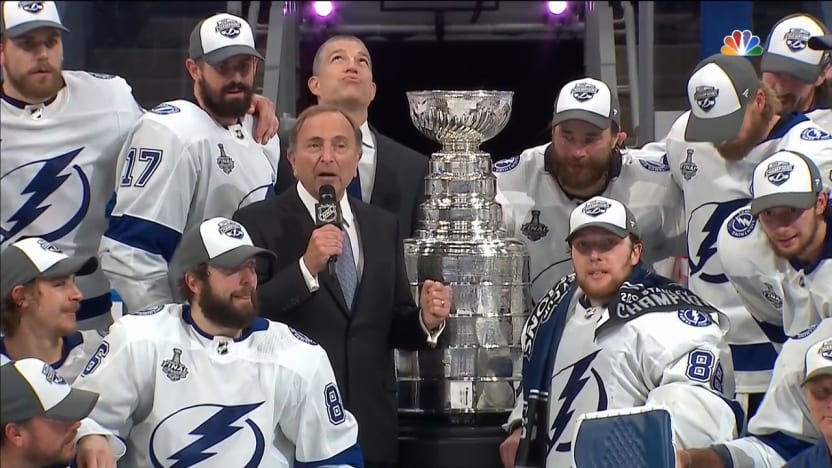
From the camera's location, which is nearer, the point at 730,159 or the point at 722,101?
the point at 722,101

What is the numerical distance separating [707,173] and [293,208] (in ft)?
4.15

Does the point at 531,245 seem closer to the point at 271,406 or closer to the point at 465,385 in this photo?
the point at 465,385

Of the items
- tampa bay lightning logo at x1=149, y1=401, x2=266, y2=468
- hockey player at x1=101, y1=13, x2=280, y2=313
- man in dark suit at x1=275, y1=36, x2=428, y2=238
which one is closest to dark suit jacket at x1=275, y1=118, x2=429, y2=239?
A: man in dark suit at x1=275, y1=36, x2=428, y2=238

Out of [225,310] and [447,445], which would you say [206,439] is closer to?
[225,310]

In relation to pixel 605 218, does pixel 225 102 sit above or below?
above

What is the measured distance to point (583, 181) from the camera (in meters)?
4.72


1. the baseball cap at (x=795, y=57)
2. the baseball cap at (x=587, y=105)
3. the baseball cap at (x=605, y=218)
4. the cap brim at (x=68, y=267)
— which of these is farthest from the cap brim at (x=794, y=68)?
the cap brim at (x=68, y=267)

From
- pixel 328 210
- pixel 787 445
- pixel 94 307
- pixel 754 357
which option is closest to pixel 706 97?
pixel 754 357

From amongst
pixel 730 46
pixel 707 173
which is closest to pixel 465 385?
pixel 707 173

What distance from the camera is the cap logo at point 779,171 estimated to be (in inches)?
161

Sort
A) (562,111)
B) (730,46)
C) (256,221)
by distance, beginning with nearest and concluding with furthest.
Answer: (256,221)
(562,111)
(730,46)

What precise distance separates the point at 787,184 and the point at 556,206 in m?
0.90

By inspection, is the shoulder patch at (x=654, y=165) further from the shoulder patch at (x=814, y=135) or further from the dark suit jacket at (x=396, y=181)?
the dark suit jacket at (x=396, y=181)

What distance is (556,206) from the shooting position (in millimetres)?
4793
